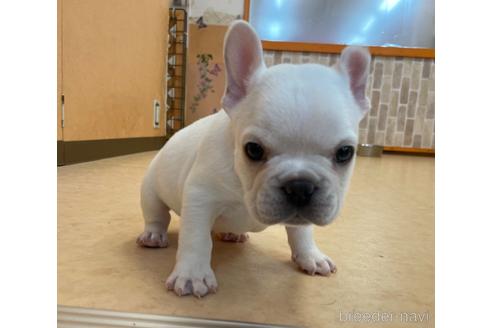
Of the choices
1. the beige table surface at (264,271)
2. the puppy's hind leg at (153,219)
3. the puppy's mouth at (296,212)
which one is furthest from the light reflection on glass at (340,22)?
the puppy's mouth at (296,212)

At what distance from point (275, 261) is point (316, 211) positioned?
1.65 ft

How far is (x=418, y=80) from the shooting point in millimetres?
5430

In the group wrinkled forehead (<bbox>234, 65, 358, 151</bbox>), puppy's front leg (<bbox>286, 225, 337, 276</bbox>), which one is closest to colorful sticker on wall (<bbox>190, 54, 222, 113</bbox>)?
puppy's front leg (<bbox>286, 225, 337, 276</bbox>)

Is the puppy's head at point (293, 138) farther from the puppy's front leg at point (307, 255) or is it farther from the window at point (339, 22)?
the window at point (339, 22)

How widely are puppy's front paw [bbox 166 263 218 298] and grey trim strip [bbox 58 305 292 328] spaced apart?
13 cm

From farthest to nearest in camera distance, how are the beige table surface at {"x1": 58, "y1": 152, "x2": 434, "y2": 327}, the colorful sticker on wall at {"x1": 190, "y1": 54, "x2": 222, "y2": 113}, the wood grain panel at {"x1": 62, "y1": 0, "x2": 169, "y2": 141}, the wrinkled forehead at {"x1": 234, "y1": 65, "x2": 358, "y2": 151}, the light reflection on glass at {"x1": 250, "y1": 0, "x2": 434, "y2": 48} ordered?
the colorful sticker on wall at {"x1": 190, "y1": 54, "x2": 222, "y2": 113}, the light reflection on glass at {"x1": 250, "y1": 0, "x2": 434, "y2": 48}, the wood grain panel at {"x1": 62, "y1": 0, "x2": 169, "y2": 141}, the beige table surface at {"x1": 58, "y1": 152, "x2": 434, "y2": 327}, the wrinkled forehead at {"x1": 234, "y1": 65, "x2": 358, "y2": 151}

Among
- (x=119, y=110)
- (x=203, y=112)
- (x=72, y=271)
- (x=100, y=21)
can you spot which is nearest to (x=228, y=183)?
(x=72, y=271)

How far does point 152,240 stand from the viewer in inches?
60.4

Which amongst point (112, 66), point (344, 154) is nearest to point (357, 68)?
point (344, 154)

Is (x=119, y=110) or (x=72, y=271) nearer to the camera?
(x=72, y=271)

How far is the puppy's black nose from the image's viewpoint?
0.99 meters

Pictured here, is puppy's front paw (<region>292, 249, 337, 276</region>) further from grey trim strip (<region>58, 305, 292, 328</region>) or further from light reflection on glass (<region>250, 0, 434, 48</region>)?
light reflection on glass (<region>250, 0, 434, 48</region>)

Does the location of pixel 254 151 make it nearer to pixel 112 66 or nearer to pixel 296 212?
pixel 296 212
